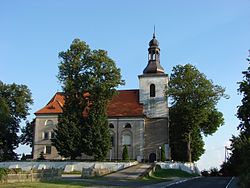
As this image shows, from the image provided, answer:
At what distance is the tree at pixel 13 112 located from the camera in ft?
221

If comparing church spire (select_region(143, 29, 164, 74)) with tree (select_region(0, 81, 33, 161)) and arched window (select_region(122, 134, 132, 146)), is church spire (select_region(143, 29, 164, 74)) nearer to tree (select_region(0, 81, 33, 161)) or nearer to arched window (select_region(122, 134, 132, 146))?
arched window (select_region(122, 134, 132, 146))

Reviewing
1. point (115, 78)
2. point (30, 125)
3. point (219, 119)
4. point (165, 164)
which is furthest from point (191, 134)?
point (30, 125)

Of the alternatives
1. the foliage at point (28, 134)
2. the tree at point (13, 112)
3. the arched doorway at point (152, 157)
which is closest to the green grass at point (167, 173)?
the arched doorway at point (152, 157)

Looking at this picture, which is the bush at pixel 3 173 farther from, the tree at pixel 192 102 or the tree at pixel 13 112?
the tree at pixel 13 112

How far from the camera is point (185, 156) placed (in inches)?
2625

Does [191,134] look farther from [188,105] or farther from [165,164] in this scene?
[165,164]

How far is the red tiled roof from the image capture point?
66.2 m

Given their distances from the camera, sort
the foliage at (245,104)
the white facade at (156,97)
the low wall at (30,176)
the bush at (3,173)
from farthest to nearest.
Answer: the white facade at (156,97), the foliage at (245,104), the low wall at (30,176), the bush at (3,173)

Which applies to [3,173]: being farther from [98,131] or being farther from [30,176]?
[98,131]

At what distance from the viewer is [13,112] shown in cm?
6912

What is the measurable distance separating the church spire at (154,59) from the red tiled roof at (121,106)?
495cm

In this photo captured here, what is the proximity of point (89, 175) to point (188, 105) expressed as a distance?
85.9 ft

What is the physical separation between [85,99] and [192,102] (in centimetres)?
1611

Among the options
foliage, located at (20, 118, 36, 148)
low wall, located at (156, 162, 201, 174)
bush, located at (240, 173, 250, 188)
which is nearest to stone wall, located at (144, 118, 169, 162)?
low wall, located at (156, 162, 201, 174)
